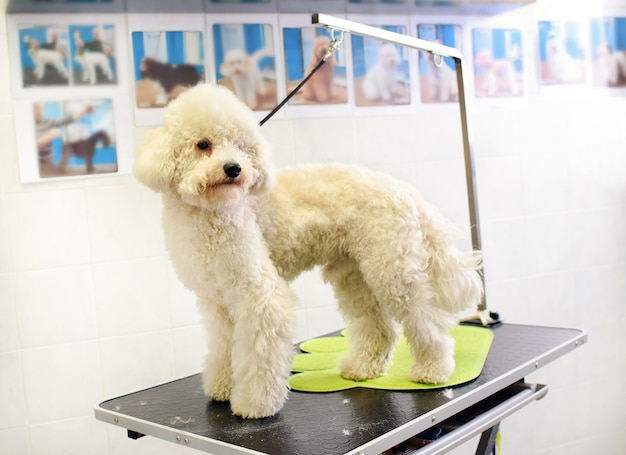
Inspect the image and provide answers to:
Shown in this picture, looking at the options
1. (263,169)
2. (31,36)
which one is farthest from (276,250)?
(31,36)

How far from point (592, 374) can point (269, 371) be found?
Result: 2.29m

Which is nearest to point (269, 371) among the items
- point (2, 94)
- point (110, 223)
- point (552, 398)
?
point (110, 223)

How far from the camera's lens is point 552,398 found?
10.6 feet

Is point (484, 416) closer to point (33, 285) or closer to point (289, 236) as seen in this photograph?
point (289, 236)

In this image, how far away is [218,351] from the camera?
165cm

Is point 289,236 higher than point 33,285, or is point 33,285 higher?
point 289,236

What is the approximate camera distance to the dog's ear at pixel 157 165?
55.9 inches

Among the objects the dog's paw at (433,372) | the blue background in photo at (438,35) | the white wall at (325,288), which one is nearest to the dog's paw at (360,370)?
the dog's paw at (433,372)

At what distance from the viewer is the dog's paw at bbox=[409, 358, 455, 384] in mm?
1711

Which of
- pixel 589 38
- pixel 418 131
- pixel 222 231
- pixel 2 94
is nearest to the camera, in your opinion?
pixel 222 231

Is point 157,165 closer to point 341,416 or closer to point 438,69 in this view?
point 341,416

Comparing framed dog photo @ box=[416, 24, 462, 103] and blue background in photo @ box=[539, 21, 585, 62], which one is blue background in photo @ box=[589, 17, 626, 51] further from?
framed dog photo @ box=[416, 24, 462, 103]

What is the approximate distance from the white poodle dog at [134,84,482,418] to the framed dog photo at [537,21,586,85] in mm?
1657

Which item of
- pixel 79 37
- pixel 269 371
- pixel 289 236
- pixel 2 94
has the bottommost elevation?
pixel 269 371
